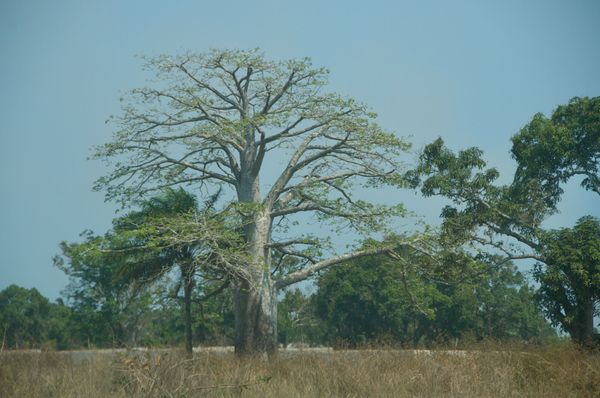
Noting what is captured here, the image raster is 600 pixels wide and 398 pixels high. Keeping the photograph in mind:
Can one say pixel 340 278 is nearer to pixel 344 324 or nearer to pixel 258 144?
pixel 344 324

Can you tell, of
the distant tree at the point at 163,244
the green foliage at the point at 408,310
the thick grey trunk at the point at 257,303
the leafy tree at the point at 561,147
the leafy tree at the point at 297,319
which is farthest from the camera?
the leafy tree at the point at 297,319

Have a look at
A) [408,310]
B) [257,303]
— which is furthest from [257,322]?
[408,310]

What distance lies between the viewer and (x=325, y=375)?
11742mm

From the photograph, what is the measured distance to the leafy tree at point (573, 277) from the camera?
22.0m

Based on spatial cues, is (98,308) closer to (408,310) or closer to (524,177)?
(408,310)

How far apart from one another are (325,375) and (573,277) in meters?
13.7

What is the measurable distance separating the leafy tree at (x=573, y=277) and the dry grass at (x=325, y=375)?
368 inches

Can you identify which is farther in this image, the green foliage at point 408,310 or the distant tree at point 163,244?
the green foliage at point 408,310

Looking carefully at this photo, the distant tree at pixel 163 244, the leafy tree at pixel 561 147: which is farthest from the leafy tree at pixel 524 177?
the distant tree at pixel 163 244

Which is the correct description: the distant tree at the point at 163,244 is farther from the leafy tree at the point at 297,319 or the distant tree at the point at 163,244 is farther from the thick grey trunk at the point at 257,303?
the leafy tree at the point at 297,319

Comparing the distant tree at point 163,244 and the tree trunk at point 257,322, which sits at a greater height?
the distant tree at point 163,244

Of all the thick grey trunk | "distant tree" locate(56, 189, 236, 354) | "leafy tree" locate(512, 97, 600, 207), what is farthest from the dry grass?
"leafy tree" locate(512, 97, 600, 207)

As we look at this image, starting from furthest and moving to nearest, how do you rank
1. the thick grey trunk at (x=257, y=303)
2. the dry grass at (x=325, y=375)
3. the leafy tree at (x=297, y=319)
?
the leafy tree at (x=297, y=319) → the thick grey trunk at (x=257, y=303) → the dry grass at (x=325, y=375)

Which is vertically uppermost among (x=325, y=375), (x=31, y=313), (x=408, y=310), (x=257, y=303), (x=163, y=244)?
(x=31, y=313)
